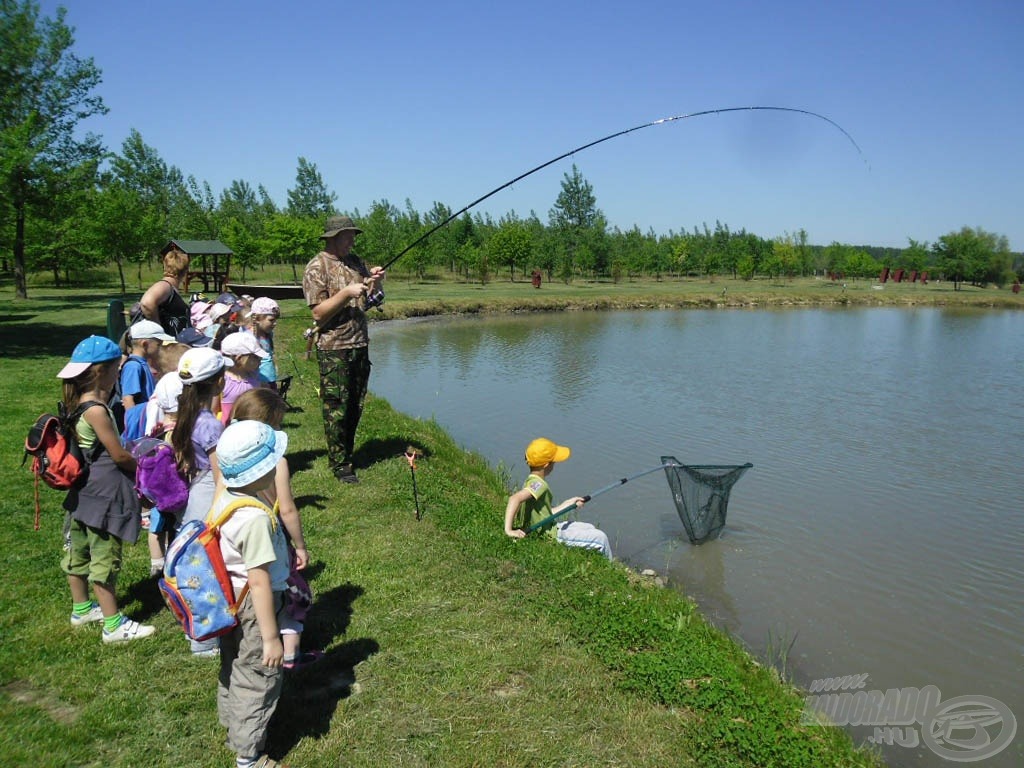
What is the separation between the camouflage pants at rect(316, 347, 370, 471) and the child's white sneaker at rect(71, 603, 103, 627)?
Answer: 9.24ft

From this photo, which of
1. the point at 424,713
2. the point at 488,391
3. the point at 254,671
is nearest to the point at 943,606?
the point at 424,713

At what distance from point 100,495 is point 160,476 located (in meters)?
0.40

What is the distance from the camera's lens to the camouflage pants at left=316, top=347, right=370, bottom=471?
22.0 feet

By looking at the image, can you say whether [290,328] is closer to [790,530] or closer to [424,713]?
[790,530]

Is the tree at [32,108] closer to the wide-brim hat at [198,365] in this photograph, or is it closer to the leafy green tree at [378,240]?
the wide-brim hat at [198,365]

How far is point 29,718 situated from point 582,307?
3987 centimetres

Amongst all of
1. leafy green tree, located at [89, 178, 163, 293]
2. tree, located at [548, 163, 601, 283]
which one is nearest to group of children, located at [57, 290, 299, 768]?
leafy green tree, located at [89, 178, 163, 293]

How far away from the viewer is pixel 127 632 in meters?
4.13

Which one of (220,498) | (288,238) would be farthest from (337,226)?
(288,238)

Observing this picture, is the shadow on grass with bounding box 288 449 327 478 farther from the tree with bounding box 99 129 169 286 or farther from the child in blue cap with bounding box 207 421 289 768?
the tree with bounding box 99 129 169 286

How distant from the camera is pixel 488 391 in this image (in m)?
17.2

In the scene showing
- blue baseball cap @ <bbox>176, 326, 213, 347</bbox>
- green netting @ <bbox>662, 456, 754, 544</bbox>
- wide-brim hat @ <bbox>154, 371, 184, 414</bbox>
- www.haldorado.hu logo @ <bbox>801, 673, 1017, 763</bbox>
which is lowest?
www.haldorado.hu logo @ <bbox>801, 673, 1017, 763</bbox>

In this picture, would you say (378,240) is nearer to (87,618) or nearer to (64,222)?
(64,222)

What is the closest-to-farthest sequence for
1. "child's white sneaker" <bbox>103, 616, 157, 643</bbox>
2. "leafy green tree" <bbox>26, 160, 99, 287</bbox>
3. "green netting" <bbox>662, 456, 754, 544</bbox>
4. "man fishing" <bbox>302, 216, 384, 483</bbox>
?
"child's white sneaker" <bbox>103, 616, 157, 643</bbox>, "man fishing" <bbox>302, 216, 384, 483</bbox>, "green netting" <bbox>662, 456, 754, 544</bbox>, "leafy green tree" <bbox>26, 160, 99, 287</bbox>
